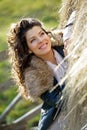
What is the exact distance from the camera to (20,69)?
180 cm

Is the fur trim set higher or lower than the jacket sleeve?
higher

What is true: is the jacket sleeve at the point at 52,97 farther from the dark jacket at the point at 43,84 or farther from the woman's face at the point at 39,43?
the woman's face at the point at 39,43

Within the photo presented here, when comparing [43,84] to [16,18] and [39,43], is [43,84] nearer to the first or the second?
[39,43]

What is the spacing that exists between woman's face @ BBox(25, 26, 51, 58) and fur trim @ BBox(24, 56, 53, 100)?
0.03 m

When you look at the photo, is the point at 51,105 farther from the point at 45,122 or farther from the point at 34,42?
the point at 34,42

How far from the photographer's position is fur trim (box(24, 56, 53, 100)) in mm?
1730

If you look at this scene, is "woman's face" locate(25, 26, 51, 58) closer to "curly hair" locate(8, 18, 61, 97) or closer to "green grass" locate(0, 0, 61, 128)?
"curly hair" locate(8, 18, 61, 97)

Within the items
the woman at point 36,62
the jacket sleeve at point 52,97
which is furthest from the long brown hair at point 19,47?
the jacket sleeve at point 52,97

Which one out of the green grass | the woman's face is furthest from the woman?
the green grass

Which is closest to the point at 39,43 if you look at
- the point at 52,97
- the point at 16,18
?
the point at 52,97

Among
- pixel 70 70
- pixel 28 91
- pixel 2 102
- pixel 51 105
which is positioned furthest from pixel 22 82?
pixel 2 102

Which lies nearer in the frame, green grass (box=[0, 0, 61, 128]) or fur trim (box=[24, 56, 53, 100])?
fur trim (box=[24, 56, 53, 100])

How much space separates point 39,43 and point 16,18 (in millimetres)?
4555

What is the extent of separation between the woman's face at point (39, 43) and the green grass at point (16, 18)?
347 centimetres
